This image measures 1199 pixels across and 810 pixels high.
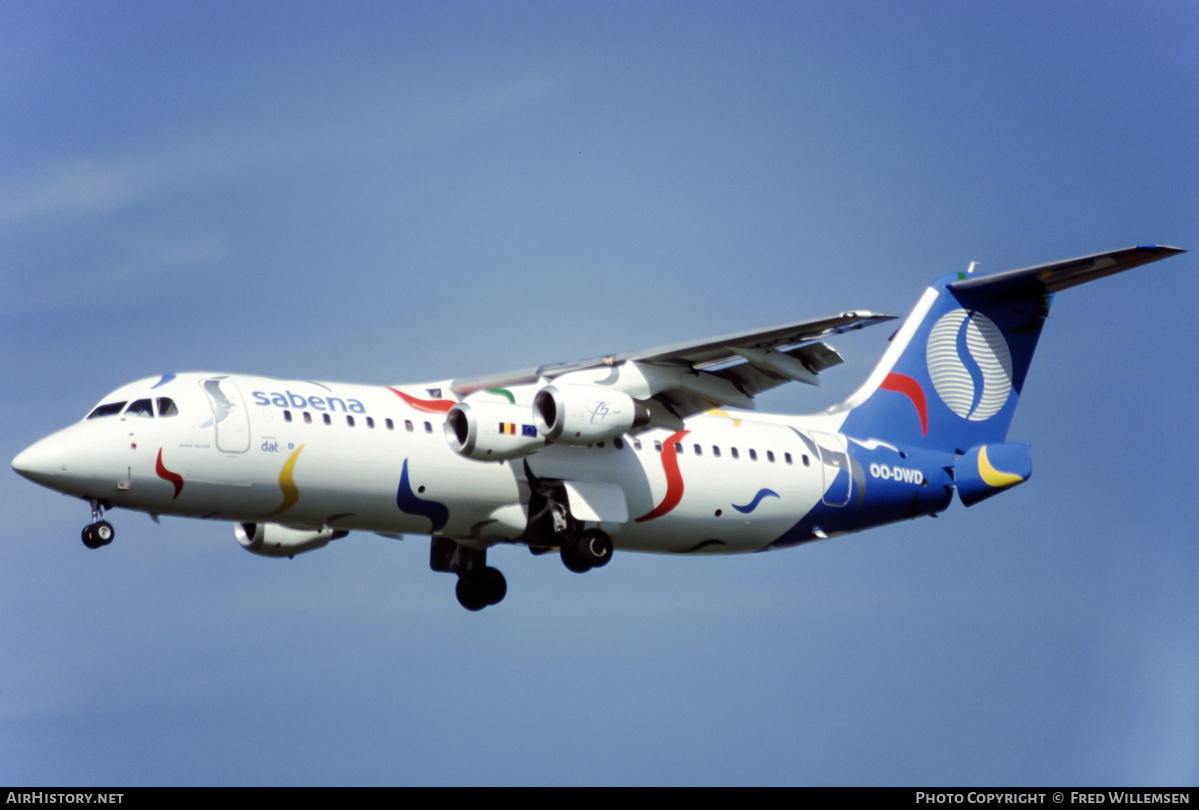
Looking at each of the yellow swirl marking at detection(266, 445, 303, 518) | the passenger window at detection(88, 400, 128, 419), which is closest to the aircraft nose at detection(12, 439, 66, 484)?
the passenger window at detection(88, 400, 128, 419)

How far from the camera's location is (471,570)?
2219 centimetres

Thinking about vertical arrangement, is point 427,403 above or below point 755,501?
above

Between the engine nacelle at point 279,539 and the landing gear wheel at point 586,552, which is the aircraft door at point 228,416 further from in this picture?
the landing gear wheel at point 586,552

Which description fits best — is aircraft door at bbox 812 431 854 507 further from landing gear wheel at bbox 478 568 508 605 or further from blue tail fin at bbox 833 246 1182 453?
landing gear wheel at bbox 478 568 508 605

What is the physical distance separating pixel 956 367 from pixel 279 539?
32.4ft

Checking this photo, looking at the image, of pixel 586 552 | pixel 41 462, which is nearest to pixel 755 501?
pixel 586 552

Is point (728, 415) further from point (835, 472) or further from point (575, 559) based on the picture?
point (575, 559)

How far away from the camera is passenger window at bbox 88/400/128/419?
18.7 m

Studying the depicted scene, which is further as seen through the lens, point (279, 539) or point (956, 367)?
point (956, 367)

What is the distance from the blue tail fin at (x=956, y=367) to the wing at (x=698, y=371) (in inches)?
129

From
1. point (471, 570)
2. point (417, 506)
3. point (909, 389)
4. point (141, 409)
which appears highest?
point (909, 389)

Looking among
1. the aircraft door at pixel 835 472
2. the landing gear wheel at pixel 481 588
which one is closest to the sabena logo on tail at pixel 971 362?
the aircraft door at pixel 835 472

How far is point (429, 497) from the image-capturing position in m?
19.6

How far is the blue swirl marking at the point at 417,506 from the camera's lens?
63.6 feet
